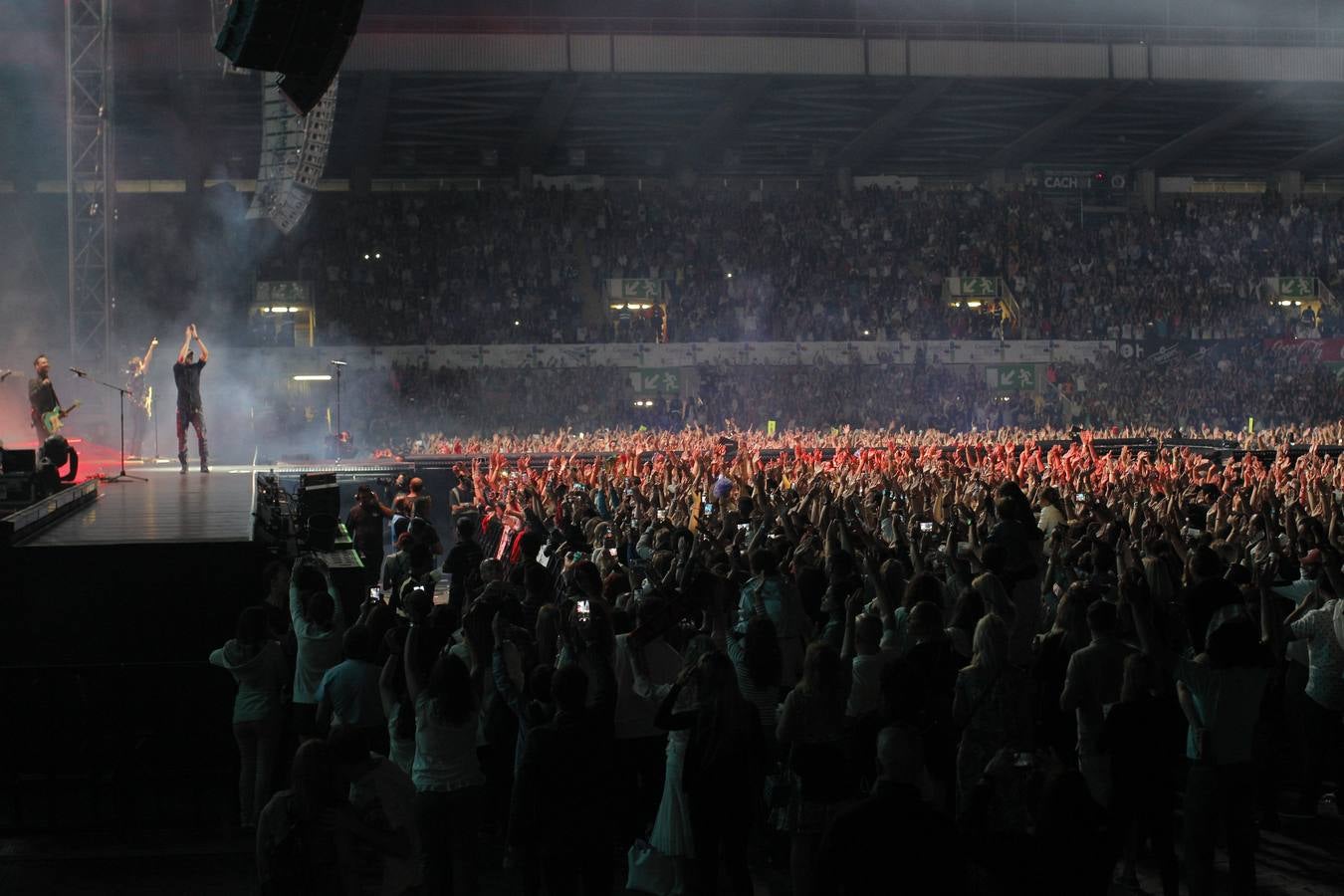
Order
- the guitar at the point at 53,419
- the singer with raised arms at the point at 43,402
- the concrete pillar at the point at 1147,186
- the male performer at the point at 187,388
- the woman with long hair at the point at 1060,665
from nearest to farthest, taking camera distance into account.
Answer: the woman with long hair at the point at 1060,665 < the guitar at the point at 53,419 < the male performer at the point at 187,388 < the singer with raised arms at the point at 43,402 < the concrete pillar at the point at 1147,186

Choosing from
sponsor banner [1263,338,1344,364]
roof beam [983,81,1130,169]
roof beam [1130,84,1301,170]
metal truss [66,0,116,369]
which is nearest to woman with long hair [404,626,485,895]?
metal truss [66,0,116,369]

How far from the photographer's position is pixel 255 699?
728 cm

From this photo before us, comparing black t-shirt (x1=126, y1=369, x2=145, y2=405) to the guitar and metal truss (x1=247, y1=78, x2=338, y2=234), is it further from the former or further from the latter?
the guitar

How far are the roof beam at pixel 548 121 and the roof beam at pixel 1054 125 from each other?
1334 cm

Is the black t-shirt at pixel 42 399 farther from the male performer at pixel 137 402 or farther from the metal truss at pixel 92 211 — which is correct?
the metal truss at pixel 92 211

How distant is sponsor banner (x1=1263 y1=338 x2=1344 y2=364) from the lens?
4019cm

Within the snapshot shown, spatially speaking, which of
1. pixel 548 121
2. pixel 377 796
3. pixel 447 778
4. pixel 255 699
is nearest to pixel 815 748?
pixel 447 778

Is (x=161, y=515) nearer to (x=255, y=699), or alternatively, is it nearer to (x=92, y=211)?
(x=255, y=699)

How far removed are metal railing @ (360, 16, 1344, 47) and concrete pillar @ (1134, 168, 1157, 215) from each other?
26.3ft

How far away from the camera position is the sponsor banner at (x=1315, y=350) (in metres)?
40.2

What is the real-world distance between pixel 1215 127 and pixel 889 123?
965 cm

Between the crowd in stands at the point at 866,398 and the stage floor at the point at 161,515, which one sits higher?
the crowd in stands at the point at 866,398

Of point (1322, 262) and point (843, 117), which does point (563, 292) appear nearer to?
point (843, 117)

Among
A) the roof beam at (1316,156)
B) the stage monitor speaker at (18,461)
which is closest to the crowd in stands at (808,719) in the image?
the stage monitor speaker at (18,461)
